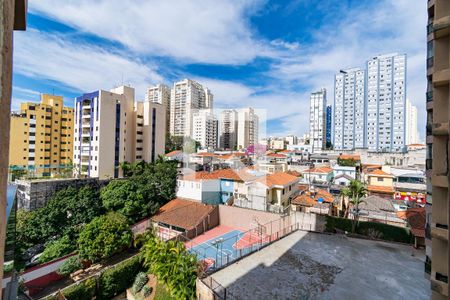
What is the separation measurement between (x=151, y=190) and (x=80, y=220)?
15.7 ft

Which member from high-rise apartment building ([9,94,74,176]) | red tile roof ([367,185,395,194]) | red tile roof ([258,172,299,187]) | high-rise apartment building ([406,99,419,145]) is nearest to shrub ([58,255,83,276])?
red tile roof ([258,172,299,187])

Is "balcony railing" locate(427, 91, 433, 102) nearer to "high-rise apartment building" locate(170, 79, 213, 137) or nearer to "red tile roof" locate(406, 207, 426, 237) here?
"red tile roof" locate(406, 207, 426, 237)

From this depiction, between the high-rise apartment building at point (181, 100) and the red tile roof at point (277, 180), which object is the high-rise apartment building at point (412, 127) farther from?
the red tile roof at point (277, 180)

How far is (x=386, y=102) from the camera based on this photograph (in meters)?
44.0

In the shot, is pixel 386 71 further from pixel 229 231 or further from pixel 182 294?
pixel 182 294

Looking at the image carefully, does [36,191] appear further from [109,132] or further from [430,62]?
[430,62]

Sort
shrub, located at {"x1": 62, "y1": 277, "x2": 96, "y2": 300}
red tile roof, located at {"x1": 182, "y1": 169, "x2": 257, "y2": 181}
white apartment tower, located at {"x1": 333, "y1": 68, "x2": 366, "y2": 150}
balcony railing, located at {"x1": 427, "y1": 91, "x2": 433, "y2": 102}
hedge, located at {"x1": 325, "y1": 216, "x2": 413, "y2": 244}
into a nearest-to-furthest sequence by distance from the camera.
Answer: balcony railing, located at {"x1": 427, "y1": 91, "x2": 433, "y2": 102} < shrub, located at {"x1": 62, "y1": 277, "x2": 96, "y2": 300} < hedge, located at {"x1": 325, "y1": 216, "x2": 413, "y2": 244} < red tile roof, located at {"x1": 182, "y1": 169, "x2": 257, "y2": 181} < white apartment tower, located at {"x1": 333, "y1": 68, "x2": 366, "y2": 150}

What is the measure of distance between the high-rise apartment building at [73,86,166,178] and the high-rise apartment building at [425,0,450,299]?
82.1 feet

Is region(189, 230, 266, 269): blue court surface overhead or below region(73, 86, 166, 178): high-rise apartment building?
below

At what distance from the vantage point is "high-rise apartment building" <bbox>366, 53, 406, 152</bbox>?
4253 cm

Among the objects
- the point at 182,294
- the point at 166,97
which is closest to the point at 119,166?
the point at 182,294

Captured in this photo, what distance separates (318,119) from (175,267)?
5965 centimetres

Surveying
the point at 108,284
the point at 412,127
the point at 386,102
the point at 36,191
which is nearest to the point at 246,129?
the point at 36,191

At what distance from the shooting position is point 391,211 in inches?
540
